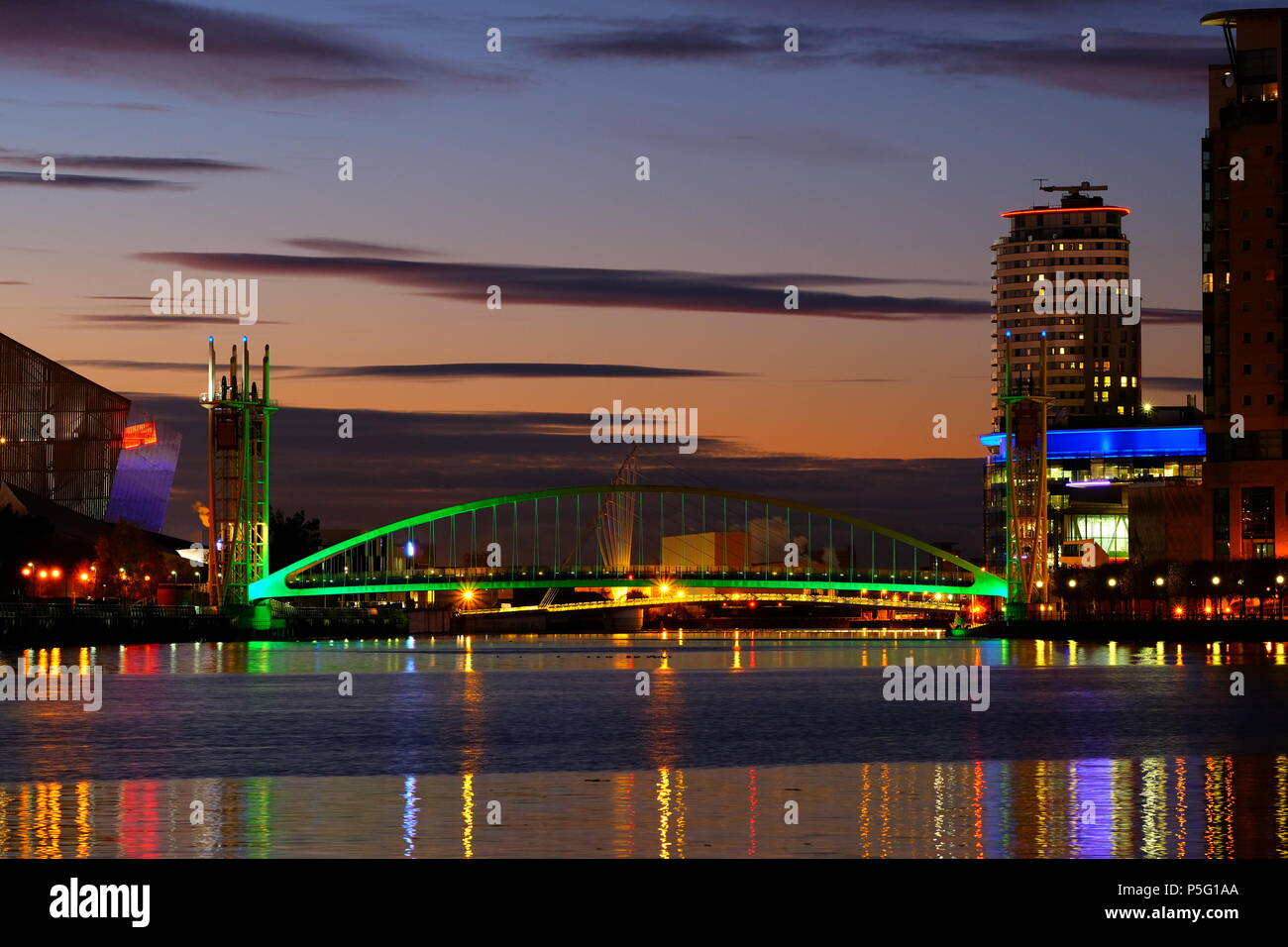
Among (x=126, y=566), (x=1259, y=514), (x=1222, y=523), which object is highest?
(x=1259, y=514)

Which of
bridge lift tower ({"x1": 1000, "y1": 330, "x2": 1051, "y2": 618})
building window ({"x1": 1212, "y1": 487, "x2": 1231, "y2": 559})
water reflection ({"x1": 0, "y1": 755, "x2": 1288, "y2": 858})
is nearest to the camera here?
water reflection ({"x1": 0, "y1": 755, "x2": 1288, "y2": 858})

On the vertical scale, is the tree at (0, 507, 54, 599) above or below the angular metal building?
below

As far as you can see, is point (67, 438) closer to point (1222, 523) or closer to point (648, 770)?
point (1222, 523)

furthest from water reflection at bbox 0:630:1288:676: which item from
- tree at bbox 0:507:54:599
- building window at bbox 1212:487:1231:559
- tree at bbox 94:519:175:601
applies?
building window at bbox 1212:487:1231:559

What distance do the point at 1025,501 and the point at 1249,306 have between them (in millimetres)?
22210

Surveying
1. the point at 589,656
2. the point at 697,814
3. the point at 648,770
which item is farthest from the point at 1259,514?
the point at 697,814

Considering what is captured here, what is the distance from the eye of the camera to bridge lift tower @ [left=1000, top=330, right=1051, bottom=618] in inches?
6122

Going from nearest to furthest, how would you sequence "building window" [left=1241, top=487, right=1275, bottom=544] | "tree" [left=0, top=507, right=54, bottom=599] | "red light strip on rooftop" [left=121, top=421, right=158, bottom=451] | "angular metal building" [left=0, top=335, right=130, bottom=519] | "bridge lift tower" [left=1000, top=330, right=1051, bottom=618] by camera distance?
"tree" [left=0, top=507, right=54, bottom=599] < "building window" [left=1241, top=487, right=1275, bottom=544] < "bridge lift tower" [left=1000, top=330, right=1051, bottom=618] < "angular metal building" [left=0, top=335, right=130, bottom=519] < "red light strip on rooftop" [left=121, top=421, right=158, bottom=451]

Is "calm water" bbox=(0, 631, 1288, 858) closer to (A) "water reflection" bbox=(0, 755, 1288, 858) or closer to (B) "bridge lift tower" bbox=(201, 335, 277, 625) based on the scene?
(A) "water reflection" bbox=(0, 755, 1288, 858)

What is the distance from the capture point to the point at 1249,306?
151625 millimetres

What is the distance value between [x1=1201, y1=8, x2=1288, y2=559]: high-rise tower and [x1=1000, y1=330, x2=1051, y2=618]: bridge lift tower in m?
12.0
